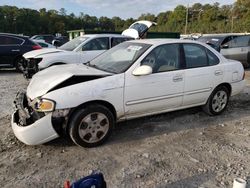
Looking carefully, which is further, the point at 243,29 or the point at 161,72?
the point at 243,29

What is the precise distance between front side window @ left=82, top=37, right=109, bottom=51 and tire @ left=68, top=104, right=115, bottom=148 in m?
5.29

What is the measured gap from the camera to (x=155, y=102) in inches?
185

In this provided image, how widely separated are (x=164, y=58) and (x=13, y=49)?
771 cm

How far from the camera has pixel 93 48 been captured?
929 centimetres

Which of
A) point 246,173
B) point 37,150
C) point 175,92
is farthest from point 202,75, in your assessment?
Result: point 37,150

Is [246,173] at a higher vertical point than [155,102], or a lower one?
lower

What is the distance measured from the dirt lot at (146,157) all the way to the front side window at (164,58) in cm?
103

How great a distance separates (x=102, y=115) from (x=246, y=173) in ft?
6.61

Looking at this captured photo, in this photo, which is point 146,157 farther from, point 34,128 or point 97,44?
point 97,44

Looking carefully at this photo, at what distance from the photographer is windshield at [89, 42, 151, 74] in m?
4.57

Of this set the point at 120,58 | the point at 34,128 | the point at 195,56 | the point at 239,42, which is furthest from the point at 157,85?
the point at 239,42

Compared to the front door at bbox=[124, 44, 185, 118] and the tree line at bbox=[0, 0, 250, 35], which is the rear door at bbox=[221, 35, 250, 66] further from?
the tree line at bbox=[0, 0, 250, 35]

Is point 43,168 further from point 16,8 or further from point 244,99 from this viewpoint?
point 16,8

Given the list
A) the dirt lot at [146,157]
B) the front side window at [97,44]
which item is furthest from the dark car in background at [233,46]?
the dirt lot at [146,157]
